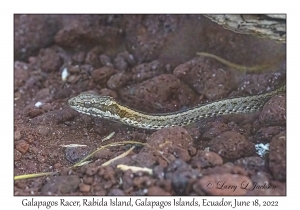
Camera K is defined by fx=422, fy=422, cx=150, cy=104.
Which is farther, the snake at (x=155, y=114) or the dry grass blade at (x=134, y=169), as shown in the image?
the snake at (x=155, y=114)

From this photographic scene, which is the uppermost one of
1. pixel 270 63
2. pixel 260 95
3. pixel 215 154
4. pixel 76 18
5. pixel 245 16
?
pixel 76 18

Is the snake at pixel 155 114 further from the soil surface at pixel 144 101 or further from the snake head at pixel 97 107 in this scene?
the soil surface at pixel 144 101

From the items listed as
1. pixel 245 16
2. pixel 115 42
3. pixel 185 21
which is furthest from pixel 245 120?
pixel 115 42

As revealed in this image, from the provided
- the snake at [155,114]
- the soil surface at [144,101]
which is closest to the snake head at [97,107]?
the snake at [155,114]

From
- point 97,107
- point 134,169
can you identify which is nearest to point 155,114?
point 97,107

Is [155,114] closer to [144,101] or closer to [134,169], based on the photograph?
[144,101]

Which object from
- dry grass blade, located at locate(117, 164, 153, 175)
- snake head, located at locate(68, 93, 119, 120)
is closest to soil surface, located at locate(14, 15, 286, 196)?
dry grass blade, located at locate(117, 164, 153, 175)
